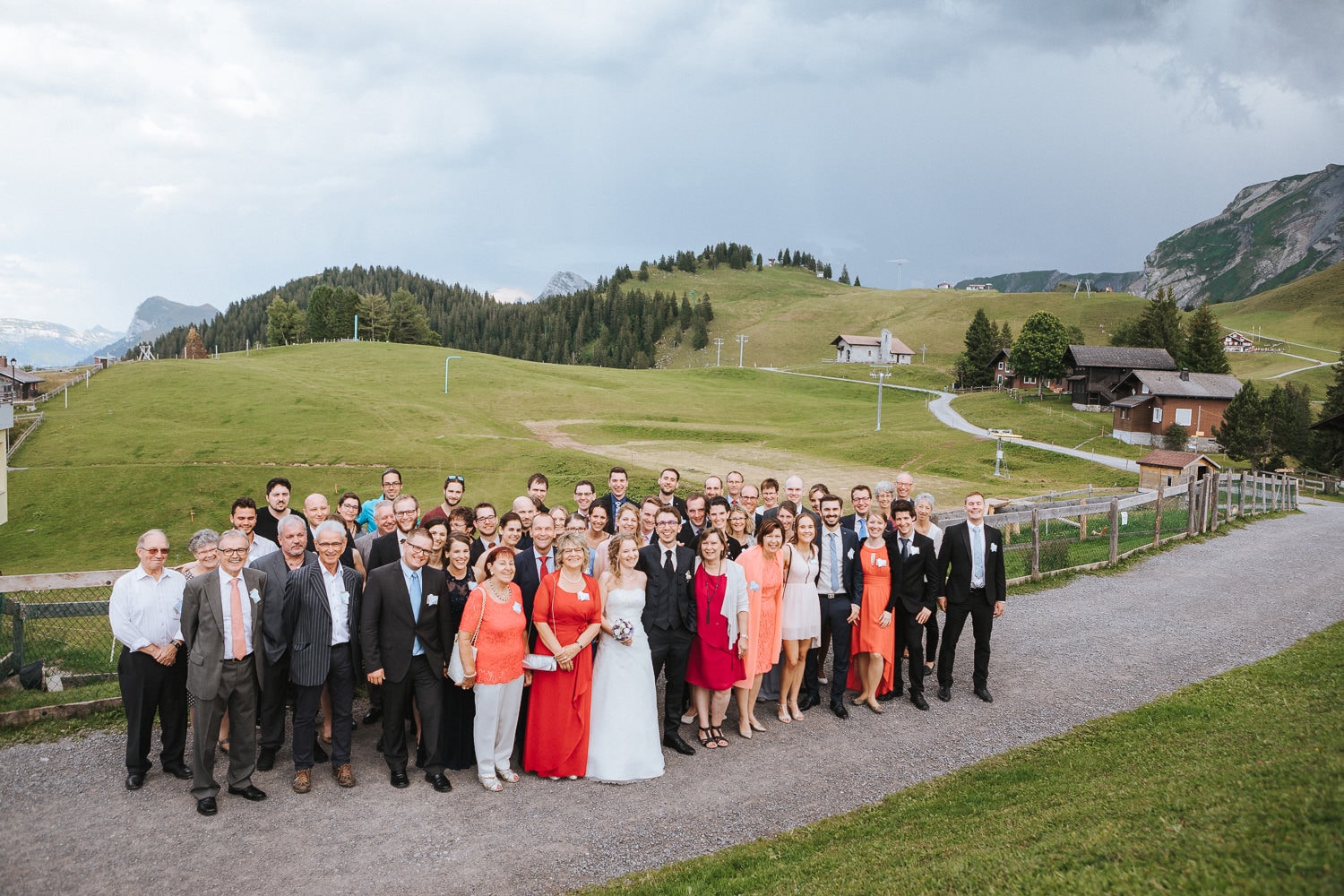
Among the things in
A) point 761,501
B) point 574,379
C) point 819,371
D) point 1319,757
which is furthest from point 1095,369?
point 1319,757

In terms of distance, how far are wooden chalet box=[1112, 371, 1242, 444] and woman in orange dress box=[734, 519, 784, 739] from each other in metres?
56.4

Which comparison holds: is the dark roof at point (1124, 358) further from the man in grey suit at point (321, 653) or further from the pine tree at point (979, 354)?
the man in grey suit at point (321, 653)

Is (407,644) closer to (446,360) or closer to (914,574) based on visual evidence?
(914,574)

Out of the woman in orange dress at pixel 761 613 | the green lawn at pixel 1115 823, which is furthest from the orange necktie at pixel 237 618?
the woman in orange dress at pixel 761 613

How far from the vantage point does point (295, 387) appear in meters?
55.8

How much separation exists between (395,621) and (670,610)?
2.72 meters

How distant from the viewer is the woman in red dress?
7.94 m

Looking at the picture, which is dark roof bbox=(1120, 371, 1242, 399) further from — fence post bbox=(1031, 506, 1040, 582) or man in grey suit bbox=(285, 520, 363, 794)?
man in grey suit bbox=(285, 520, 363, 794)

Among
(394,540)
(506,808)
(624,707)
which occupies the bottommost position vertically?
(506,808)

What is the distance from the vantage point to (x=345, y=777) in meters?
6.76

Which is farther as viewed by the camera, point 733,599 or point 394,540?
point 394,540

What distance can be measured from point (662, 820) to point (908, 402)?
74769 mm

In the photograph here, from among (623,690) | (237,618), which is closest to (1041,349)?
(623,690)

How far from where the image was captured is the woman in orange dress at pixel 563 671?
710cm
